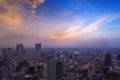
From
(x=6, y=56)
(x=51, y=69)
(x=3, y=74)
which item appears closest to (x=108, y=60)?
(x=51, y=69)

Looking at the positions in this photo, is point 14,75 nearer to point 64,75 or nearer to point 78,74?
point 64,75

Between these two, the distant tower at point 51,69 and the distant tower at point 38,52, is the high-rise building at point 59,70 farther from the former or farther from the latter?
the distant tower at point 38,52

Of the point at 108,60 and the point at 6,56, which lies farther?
the point at 108,60

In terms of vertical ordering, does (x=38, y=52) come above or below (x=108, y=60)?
above

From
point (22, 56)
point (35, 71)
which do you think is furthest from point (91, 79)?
point (22, 56)

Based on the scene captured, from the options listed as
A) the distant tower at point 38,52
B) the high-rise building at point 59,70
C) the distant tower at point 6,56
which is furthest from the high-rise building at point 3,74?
the high-rise building at point 59,70

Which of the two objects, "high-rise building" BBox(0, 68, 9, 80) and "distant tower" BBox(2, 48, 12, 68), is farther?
"distant tower" BBox(2, 48, 12, 68)

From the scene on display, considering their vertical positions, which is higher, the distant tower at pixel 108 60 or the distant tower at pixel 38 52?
the distant tower at pixel 38 52

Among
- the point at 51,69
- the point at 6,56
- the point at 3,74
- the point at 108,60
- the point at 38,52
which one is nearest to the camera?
the point at 3,74

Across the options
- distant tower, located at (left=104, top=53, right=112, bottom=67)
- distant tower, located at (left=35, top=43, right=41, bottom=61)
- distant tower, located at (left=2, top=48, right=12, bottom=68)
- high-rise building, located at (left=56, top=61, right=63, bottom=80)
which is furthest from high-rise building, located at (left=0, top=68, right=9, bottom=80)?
distant tower, located at (left=104, top=53, right=112, bottom=67)

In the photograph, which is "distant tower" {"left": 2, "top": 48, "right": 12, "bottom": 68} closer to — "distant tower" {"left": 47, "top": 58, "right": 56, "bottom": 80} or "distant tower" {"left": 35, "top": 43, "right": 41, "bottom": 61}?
"distant tower" {"left": 35, "top": 43, "right": 41, "bottom": 61}

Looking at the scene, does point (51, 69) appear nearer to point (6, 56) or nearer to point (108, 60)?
point (6, 56)
